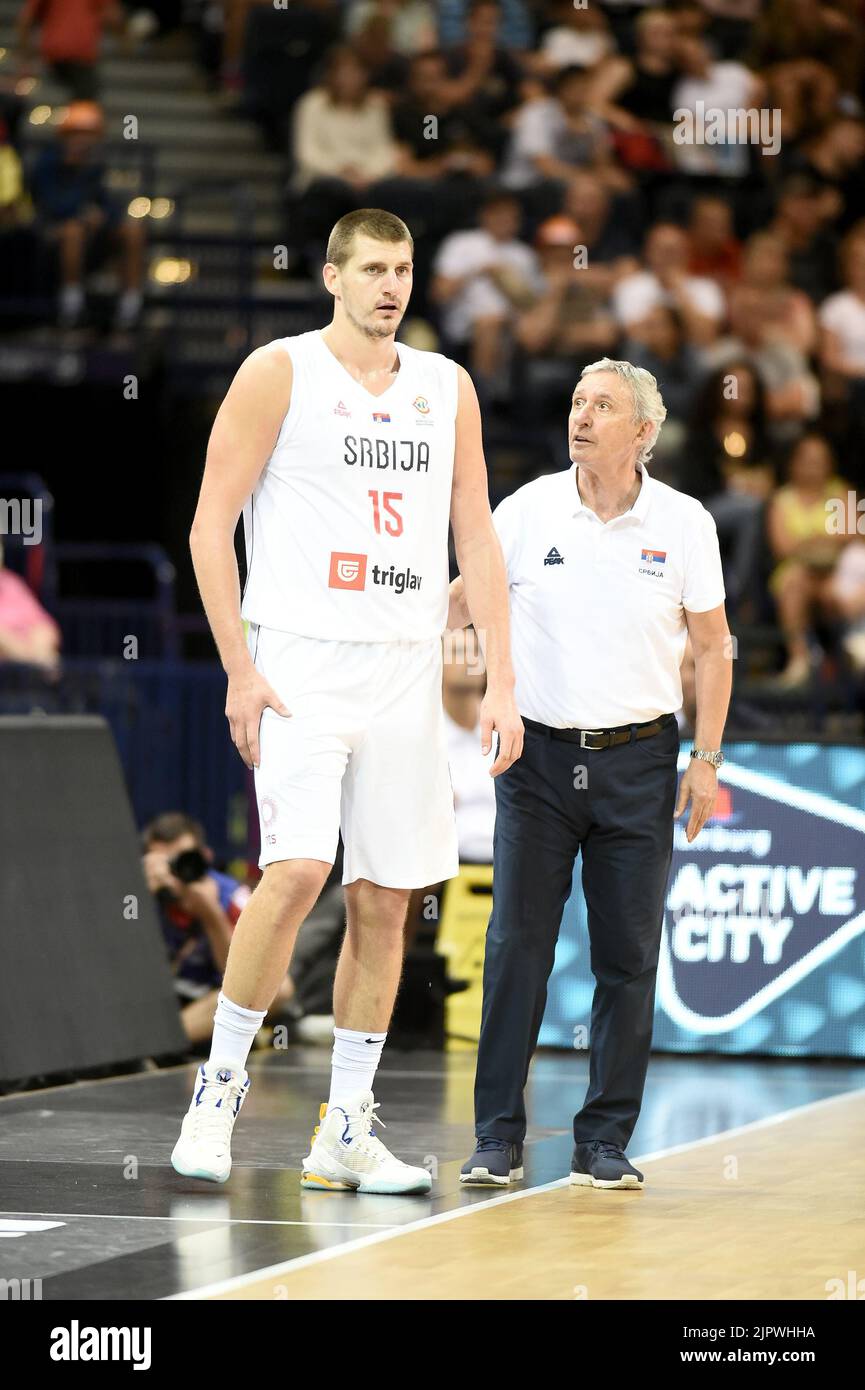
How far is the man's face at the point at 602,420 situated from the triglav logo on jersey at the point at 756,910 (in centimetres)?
335

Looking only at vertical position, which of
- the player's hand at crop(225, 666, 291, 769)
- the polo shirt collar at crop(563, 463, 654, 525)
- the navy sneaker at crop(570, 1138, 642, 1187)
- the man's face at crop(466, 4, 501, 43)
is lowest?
the navy sneaker at crop(570, 1138, 642, 1187)

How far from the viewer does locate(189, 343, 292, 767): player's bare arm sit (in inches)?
234

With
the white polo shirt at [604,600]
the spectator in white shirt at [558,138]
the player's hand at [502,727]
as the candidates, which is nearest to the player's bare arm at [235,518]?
the player's hand at [502,727]

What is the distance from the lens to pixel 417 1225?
5648mm

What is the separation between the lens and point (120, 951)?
28.7 feet

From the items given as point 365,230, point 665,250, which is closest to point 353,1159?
point 365,230

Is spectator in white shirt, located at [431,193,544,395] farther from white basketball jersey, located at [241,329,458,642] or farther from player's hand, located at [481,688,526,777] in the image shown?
player's hand, located at [481,688,526,777]

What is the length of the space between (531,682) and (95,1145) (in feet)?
6.44

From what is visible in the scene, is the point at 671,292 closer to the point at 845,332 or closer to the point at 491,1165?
the point at 845,332

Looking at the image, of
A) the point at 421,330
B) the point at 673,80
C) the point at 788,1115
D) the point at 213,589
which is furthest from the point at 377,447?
the point at 673,80

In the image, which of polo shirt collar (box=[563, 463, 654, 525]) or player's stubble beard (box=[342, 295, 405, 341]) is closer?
player's stubble beard (box=[342, 295, 405, 341])

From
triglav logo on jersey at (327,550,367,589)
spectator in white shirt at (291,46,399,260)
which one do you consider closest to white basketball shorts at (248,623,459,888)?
triglav logo on jersey at (327,550,367,589)

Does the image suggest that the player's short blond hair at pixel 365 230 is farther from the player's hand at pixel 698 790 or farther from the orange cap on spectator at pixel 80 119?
the orange cap on spectator at pixel 80 119
